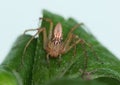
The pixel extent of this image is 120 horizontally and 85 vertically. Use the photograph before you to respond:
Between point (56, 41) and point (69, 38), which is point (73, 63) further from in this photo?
point (56, 41)

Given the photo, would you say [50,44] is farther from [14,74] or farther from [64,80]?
[64,80]

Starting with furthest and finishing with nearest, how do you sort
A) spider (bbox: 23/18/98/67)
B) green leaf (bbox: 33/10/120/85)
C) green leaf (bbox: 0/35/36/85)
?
spider (bbox: 23/18/98/67) → green leaf (bbox: 33/10/120/85) → green leaf (bbox: 0/35/36/85)

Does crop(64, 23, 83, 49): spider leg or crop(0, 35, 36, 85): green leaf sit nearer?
crop(0, 35, 36, 85): green leaf

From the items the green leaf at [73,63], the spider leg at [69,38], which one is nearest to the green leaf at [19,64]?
the green leaf at [73,63]

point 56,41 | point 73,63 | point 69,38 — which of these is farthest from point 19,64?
point 56,41

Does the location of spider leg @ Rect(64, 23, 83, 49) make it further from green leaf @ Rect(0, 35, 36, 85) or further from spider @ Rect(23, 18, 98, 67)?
green leaf @ Rect(0, 35, 36, 85)

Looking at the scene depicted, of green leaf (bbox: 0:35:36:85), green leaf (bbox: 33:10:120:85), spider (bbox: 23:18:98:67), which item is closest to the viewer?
green leaf (bbox: 0:35:36:85)

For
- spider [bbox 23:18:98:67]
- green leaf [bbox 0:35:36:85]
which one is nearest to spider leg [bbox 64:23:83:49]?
spider [bbox 23:18:98:67]

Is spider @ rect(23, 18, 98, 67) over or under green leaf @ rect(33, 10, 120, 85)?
over

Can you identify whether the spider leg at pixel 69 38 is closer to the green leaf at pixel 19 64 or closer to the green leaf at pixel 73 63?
the green leaf at pixel 73 63

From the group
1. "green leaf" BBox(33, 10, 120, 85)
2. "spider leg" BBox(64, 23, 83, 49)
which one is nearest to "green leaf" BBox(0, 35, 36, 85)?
"green leaf" BBox(33, 10, 120, 85)
